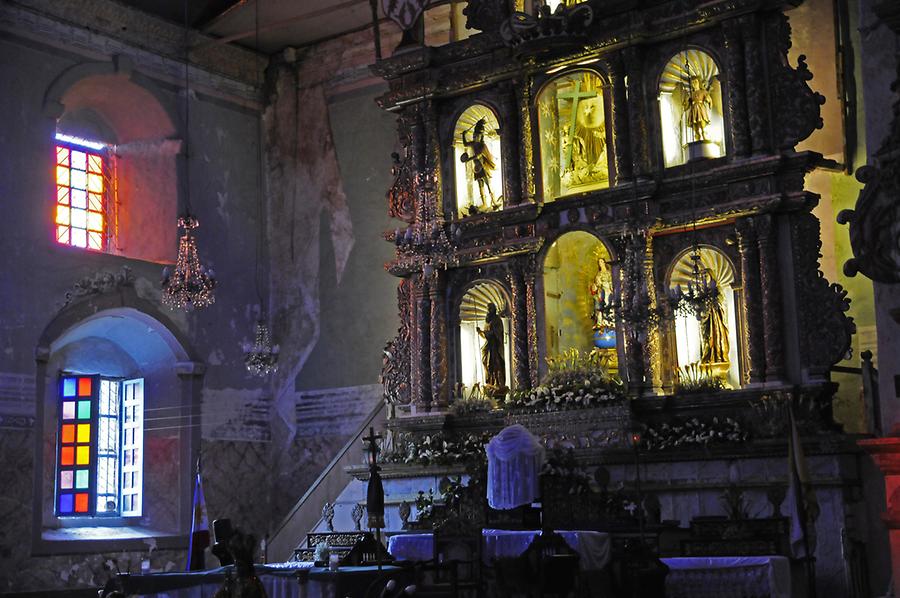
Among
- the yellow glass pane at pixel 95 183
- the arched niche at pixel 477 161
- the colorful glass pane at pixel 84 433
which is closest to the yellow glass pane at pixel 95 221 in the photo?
the yellow glass pane at pixel 95 183

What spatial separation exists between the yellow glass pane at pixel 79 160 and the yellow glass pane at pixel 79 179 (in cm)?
8

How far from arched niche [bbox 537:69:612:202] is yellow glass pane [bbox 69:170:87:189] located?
742 cm

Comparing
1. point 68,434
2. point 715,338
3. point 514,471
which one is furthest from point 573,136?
point 68,434

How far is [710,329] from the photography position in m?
16.8

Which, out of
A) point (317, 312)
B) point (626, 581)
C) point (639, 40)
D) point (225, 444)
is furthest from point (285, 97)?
point (626, 581)

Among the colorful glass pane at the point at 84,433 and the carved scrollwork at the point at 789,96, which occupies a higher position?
the carved scrollwork at the point at 789,96

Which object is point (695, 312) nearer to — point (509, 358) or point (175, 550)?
point (509, 358)

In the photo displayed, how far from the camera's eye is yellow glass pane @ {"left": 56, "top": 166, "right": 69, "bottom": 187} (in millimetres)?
20014

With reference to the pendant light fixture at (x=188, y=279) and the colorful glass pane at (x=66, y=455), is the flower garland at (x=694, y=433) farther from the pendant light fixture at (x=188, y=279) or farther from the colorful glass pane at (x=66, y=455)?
the colorful glass pane at (x=66, y=455)

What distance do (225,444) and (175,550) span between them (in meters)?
2.03

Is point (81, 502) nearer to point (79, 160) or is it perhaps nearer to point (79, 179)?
point (79, 179)

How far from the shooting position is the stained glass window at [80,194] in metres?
20.0

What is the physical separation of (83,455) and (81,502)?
734mm

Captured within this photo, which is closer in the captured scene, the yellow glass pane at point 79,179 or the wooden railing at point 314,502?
the wooden railing at point 314,502
